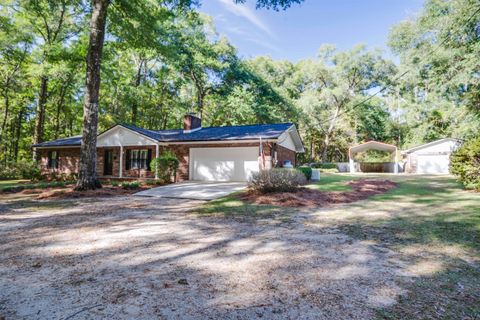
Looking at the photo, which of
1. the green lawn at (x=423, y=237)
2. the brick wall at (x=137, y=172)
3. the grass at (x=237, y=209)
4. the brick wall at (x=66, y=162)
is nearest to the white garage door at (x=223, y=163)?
the brick wall at (x=137, y=172)

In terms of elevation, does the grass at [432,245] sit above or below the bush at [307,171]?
below

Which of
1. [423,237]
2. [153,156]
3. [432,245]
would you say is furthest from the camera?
[153,156]

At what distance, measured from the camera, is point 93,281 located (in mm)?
2902

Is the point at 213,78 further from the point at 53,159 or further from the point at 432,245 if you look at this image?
the point at 432,245

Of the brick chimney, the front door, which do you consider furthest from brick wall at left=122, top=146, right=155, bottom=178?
the brick chimney

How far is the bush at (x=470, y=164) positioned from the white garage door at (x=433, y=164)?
54.8ft

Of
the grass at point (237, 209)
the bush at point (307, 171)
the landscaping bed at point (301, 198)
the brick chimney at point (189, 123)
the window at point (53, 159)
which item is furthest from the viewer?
the window at point (53, 159)

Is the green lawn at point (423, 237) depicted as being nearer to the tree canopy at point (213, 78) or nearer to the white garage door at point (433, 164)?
the tree canopy at point (213, 78)

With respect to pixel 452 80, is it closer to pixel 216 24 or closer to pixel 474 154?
pixel 474 154

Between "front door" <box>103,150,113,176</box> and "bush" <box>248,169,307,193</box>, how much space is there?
12640 mm

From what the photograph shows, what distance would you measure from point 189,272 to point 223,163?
12824 mm

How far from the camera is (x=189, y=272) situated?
318 cm

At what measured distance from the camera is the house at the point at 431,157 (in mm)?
25359

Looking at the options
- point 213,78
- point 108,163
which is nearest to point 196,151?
point 108,163
